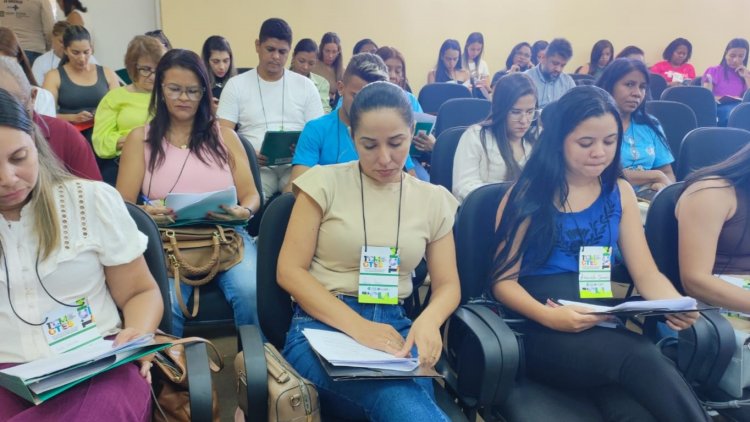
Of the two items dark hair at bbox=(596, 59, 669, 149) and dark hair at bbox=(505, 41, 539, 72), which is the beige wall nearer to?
dark hair at bbox=(505, 41, 539, 72)

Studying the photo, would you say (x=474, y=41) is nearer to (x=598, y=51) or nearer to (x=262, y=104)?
(x=598, y=51)

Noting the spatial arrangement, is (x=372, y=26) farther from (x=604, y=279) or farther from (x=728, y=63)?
(x=604, y=279)

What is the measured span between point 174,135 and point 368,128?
1.01m

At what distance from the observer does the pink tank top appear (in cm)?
190

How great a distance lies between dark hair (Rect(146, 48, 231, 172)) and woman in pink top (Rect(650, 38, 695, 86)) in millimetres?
6390

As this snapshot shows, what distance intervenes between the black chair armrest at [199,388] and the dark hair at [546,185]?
873 mm

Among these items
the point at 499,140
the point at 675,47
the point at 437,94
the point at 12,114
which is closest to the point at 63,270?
the point at 12,114

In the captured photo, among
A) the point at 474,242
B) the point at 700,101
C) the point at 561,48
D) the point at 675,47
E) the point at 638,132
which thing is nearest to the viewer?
the point at 474,242

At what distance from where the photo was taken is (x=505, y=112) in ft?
7.95

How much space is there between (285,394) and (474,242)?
0.76m

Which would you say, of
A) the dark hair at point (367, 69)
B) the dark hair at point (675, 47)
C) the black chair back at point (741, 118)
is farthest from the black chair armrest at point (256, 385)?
the dark hair at point (675, 47)

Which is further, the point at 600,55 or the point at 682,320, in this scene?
the point at 600,55

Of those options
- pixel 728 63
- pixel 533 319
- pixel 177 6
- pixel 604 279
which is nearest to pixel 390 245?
pixel 533 319

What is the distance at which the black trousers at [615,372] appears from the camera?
1.17 metres
